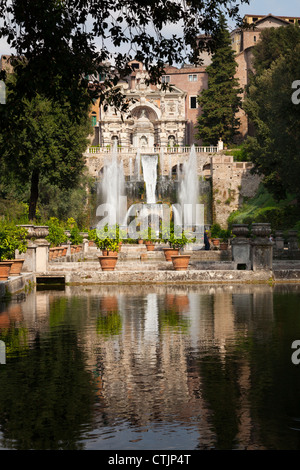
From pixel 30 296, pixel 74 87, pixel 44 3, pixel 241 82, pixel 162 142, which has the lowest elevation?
pixel 30 296

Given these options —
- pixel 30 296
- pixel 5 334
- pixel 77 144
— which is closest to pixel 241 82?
pixel 77 144

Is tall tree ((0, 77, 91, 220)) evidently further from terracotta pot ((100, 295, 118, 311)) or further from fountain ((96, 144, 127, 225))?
fountain ((96, 144, 127, 225))

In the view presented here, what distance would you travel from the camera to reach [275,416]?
4.91 meters

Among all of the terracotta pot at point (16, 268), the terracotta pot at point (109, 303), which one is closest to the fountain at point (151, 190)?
the terracotta pot at point (16, 268)

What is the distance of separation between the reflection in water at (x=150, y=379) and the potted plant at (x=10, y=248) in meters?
3.82

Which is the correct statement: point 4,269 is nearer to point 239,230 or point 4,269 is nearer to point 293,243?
point 239,230

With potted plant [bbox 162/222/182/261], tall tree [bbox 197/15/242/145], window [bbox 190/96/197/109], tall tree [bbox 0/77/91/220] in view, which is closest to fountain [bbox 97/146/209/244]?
tall tree [bbox 197/15/242/145]

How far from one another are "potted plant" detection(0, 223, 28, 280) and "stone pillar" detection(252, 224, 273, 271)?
610 cm

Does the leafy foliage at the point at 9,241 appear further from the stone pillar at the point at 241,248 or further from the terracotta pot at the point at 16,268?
the stone pillar at the point at 241,248

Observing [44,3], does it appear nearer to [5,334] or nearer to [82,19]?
[82,19]

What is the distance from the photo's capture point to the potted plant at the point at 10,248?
15461mm

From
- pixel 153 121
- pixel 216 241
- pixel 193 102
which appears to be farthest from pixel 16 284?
pixel 193 102

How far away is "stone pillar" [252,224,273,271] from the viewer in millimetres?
17078
